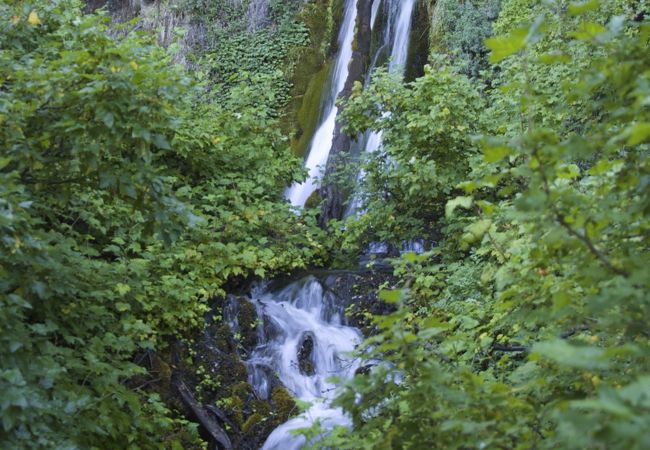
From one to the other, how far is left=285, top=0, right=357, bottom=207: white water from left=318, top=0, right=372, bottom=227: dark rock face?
397 mm

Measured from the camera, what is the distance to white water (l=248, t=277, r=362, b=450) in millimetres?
5652

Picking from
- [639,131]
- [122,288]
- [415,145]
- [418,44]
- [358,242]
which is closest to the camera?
[639,131]

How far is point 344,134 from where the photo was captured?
10.4 meters

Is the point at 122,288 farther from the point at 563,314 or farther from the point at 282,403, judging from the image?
the point at 563,314

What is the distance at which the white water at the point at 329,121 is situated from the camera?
37.3 feet

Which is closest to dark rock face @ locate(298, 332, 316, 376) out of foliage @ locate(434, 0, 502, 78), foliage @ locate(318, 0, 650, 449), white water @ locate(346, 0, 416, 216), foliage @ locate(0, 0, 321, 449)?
foliage @ locate(0, 0, 321, 449)

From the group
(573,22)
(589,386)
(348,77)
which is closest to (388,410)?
(589,386)

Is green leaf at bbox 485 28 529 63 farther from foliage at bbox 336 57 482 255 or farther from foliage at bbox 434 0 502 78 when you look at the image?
foliage at bbox 434 0 502 78

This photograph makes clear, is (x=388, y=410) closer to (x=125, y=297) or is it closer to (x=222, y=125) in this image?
(x=125, y=297)

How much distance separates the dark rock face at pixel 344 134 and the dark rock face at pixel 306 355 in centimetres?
285

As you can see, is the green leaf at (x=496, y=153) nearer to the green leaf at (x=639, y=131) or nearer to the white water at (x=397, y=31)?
the green leaf at (x=639, y=131)

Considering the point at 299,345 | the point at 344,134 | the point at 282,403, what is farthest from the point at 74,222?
the point at 344,134

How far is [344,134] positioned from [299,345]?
4.83 meters

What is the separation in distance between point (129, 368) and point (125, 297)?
127cm
